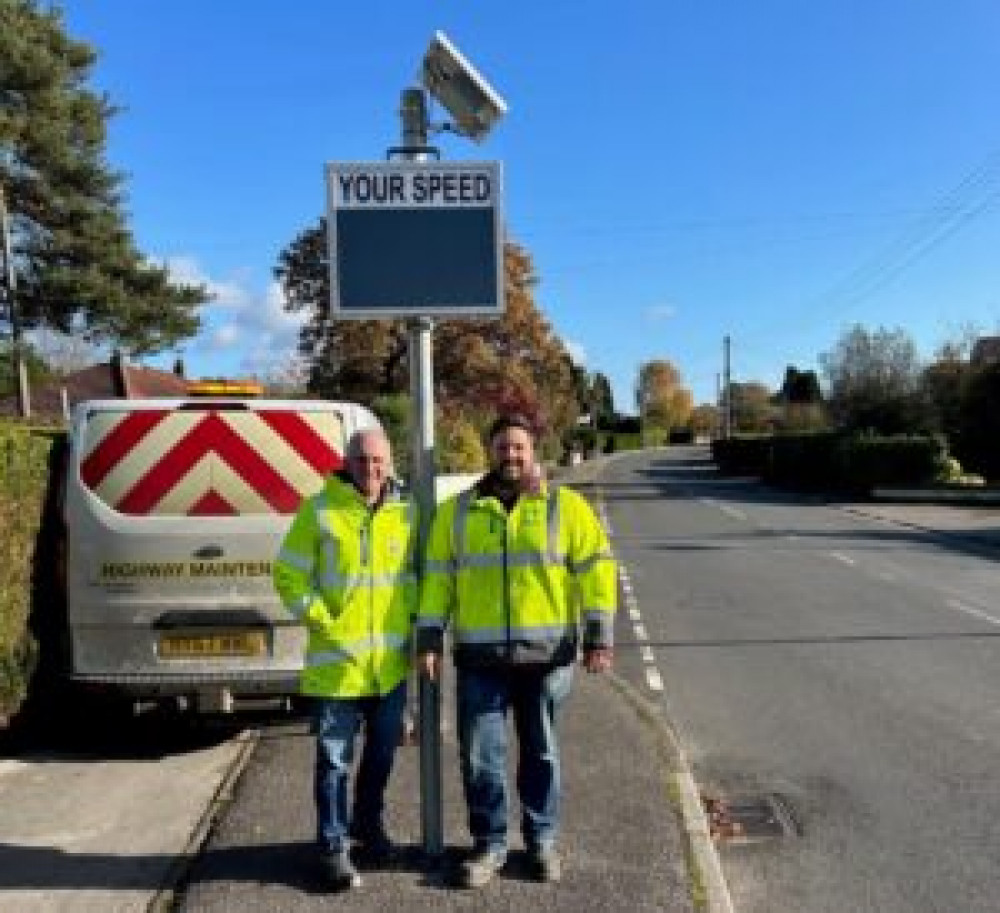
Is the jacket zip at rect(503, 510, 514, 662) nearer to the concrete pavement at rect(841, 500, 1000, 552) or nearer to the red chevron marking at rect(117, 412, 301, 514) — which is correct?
the red chevron marking at rect(117, 412, 301, 514)

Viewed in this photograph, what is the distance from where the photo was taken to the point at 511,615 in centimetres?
482

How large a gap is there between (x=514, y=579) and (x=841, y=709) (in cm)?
473

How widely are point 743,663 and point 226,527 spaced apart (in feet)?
18.1

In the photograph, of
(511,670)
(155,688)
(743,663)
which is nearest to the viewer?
(511,670)

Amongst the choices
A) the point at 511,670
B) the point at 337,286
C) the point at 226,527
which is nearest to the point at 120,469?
the point at 226,527

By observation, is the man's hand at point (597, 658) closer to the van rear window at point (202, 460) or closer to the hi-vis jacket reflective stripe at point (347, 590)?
the hi-vis jacket reflective stripe at point (347, 590)

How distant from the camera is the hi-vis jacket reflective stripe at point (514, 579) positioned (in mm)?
4824

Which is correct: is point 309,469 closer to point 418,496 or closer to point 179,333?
point 418,496

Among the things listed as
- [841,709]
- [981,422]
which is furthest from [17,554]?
[981,422]

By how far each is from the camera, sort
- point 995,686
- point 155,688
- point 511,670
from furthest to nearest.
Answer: point 995,686, point 155,688, point 511,670

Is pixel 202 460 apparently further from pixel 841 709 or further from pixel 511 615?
pixel 841 709

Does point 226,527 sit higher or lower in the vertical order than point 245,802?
higher

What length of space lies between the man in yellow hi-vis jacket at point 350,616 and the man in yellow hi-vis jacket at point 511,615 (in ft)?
0.47

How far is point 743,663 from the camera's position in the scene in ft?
35.1
